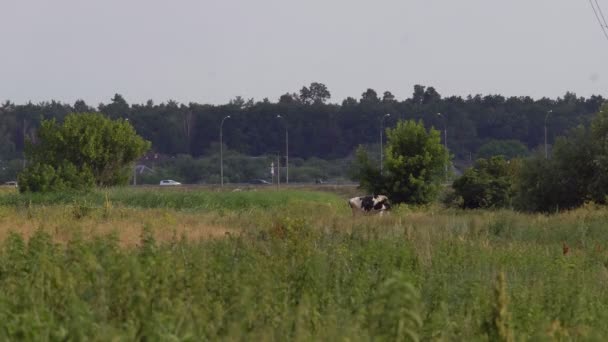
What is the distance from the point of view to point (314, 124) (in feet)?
463

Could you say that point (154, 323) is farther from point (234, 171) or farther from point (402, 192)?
point (234, 171)

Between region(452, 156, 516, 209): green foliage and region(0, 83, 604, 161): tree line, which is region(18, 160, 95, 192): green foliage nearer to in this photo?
region(452, 156, 516, 209): green foliage

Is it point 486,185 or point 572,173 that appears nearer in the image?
point 572,173

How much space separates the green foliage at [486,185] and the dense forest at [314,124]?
79.0 m

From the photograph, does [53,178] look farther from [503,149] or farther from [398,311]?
[503,149]

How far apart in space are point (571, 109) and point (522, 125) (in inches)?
302

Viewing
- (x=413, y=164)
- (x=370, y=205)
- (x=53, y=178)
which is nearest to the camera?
(x=370, y=205)

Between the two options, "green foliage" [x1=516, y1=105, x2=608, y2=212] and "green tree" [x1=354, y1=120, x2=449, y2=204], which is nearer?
"green foliage" [x1=516, y1=105, x2=608, y2=212]

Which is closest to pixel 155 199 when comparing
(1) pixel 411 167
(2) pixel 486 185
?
(1) pixel 411 167

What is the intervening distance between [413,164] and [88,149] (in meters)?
24.0

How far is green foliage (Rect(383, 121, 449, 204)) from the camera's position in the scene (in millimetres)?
49594

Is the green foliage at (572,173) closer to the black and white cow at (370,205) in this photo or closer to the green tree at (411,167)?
the black and white cow at (370,205)

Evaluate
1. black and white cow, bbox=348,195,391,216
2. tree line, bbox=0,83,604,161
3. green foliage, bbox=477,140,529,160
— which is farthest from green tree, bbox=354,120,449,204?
tree line, bbox=0,83,604,161

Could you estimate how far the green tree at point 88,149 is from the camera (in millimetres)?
65562
